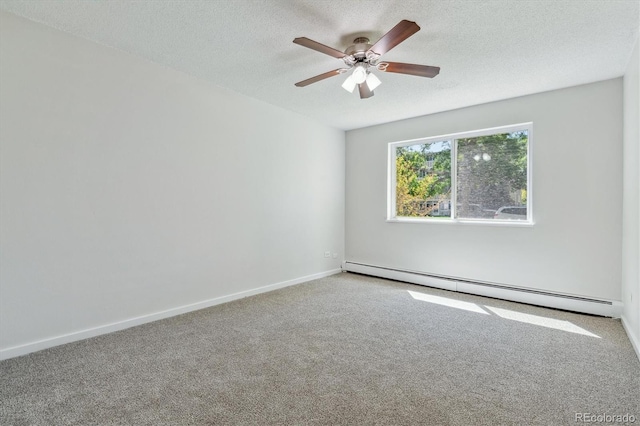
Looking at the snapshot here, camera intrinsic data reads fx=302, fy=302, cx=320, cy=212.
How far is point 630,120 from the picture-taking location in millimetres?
2781

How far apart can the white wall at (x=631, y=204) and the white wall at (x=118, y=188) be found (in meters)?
3.62

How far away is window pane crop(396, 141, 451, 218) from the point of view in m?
4.44

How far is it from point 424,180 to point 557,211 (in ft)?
5.59

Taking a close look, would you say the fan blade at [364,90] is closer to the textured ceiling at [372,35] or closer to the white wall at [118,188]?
the textured ceiling at [372,35]

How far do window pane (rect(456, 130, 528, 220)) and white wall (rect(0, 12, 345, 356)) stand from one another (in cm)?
259

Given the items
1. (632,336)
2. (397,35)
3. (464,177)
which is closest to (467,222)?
(464,177)

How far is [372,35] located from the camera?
244cm

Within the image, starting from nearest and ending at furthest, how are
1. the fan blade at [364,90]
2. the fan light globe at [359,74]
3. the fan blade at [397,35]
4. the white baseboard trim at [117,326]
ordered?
1. the fan blade at [397,35]
2. the white baseboard trim at [117,326]
3. the fan light globe at [359,74]
4. the fan blade at [364,90]

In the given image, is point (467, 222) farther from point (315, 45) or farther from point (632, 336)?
point (315, 45)

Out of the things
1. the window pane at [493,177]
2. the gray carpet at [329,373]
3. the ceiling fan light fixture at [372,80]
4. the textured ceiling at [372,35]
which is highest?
the textured ceiling at [372,35]

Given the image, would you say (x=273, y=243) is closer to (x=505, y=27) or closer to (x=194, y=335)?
(x=194, y=335)

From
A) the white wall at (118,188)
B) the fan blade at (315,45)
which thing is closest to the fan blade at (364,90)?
the fan blade at (315,45)

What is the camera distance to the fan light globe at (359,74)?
2570mm

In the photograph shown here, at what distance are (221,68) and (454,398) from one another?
336 cm
